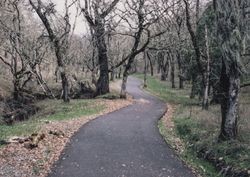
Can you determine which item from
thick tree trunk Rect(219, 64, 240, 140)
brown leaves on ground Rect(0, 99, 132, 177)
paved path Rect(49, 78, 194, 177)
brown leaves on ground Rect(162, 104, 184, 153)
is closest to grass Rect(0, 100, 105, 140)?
brown leaves on ground Rect(0, 99, 132, 177)

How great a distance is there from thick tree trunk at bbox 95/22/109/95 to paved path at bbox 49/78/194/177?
13.5m

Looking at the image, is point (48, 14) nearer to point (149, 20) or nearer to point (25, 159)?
point (149, 20)

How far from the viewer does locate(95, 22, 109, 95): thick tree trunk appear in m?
35.1

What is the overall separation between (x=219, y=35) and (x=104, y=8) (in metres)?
21.2

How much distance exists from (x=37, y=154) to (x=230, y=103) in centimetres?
697

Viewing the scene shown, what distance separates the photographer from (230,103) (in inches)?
589

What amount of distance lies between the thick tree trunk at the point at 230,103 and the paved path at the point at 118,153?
2.18 m

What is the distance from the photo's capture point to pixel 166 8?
34.0 meters

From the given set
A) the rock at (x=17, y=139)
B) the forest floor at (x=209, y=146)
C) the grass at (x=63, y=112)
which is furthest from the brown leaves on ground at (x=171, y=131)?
the rock at (x=17, y=139)

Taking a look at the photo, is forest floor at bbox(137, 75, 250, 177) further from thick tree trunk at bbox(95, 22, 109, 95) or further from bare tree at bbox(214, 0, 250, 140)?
thick tree trunk at bbox(95, 22, 109, 95)

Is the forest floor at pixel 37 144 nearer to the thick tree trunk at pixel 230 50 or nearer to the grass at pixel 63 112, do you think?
the grass at pixel 63 112

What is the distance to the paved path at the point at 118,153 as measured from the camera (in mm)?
12562

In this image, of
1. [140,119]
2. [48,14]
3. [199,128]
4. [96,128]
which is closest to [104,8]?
[48,14]

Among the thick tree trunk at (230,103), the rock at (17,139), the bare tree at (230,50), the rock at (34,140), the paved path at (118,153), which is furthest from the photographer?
the rock at (17,139)
